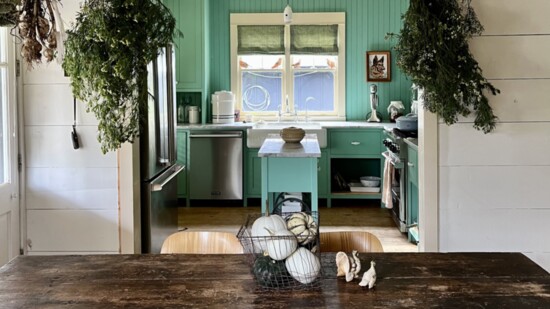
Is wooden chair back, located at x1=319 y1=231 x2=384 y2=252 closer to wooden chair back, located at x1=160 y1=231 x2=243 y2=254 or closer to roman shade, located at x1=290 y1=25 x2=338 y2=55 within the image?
wooden chair back, located at x1=160 y1=231 x2=243 y2=254

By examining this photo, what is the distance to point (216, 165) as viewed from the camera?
6160mm

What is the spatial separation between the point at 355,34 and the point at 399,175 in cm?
235

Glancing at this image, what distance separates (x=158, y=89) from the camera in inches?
143

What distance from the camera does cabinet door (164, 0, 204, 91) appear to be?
6285 mm

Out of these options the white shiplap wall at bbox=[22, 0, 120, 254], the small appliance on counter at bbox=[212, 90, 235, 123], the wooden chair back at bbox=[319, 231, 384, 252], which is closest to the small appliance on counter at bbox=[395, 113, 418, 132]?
the small appliance on counter at bbox=[212, 90, 235, 123]

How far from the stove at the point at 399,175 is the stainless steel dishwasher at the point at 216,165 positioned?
65.7 inches

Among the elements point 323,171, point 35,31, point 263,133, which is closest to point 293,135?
point 263,133

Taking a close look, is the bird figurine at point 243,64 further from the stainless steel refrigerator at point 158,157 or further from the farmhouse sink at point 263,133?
the stainless steel refrigerator at point 158,157

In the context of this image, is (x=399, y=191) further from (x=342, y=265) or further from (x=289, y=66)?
(x=342, y=265)

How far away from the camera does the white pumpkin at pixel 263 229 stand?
1619 mm

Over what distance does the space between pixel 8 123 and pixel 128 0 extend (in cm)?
107

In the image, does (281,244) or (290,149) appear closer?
(281,244)

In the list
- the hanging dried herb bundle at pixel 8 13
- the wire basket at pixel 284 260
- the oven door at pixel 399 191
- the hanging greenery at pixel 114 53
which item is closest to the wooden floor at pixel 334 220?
the oven door at pixel 399 191

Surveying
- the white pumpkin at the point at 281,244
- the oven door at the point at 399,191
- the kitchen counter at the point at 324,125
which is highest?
the kitchen counter at the point at 324,125
